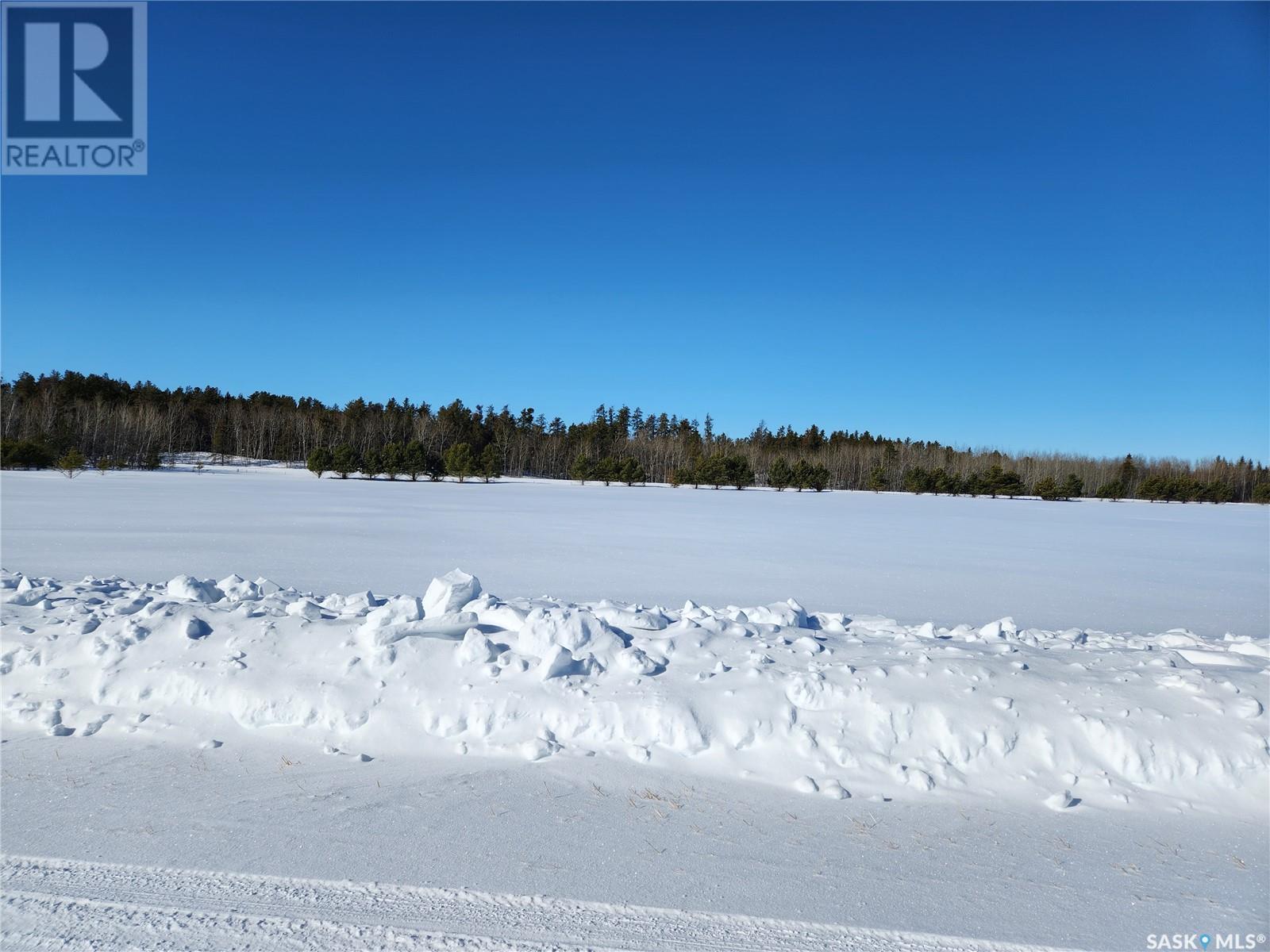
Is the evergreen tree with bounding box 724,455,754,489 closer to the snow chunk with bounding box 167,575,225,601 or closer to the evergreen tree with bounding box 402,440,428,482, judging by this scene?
the evergreen tree with bounding box 402,440,428,482

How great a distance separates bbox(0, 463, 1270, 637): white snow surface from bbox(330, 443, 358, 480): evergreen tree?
30423mm

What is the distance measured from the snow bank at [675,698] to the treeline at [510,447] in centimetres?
5763

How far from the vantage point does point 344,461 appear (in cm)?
5978

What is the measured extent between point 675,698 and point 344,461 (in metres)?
60.6

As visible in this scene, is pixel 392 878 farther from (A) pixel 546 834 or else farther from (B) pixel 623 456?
(B) pixel 623 456

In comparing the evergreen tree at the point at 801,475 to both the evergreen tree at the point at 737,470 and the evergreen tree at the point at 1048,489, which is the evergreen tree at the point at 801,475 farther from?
the evergreen tree at the point at 1048,489

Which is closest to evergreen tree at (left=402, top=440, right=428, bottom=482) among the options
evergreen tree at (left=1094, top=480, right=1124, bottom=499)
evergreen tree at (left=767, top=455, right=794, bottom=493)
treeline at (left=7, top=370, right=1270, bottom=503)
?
treeline at (left=7, top=370, right=1270, bottom=503)

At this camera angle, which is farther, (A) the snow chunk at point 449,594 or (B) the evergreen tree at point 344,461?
(B) the evergreen tree at point 344,461

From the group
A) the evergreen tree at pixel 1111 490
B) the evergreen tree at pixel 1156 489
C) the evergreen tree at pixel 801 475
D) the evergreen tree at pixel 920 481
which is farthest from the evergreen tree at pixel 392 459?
the evergreen tree at pixel 1156 489

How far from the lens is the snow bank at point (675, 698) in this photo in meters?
4.17

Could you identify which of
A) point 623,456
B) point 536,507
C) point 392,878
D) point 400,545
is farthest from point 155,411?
point 392,878

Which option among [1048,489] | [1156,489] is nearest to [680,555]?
[1048,489]

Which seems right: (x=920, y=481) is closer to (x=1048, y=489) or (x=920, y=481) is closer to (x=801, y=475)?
(x=1048, y=489)

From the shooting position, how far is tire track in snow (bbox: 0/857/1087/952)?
262 centimetres
